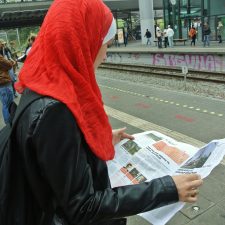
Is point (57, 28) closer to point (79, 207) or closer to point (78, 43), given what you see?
point (78, 43)

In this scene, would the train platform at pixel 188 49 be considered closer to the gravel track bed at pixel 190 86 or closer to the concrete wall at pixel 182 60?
the concrete wall at pixel 182 60

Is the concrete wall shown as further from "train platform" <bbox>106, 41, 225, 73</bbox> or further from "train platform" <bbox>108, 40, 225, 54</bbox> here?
"train platform" <bbox>108, 40, 225, 54</bbox>

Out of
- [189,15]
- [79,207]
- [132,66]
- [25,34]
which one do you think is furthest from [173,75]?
[25,34]

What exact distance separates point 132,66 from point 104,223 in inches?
643

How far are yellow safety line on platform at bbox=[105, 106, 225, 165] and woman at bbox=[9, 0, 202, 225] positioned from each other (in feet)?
13.3

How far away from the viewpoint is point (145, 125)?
6.43m

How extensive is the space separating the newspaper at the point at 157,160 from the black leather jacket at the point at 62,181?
28cm

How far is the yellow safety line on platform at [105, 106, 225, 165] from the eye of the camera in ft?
17.8

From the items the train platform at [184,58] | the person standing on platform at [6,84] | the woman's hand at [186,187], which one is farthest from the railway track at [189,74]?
the woman's hand at [186,187]

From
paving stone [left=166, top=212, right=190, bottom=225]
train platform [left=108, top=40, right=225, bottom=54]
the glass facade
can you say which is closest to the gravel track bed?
train platform [left=108, top=40, right=225, bottom=54]

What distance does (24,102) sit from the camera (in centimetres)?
123

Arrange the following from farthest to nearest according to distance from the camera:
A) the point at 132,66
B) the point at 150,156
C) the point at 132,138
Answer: the point at 132,66, the point at 132,138, the point at 150,156

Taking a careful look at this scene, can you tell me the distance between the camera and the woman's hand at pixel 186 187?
131cm

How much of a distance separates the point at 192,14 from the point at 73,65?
28.9 metres
